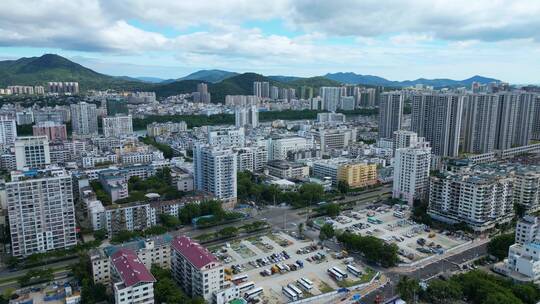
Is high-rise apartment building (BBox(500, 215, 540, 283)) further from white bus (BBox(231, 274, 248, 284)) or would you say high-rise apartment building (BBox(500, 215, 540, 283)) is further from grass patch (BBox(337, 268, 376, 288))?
white bus (BBox(231, 274, 248, 284))

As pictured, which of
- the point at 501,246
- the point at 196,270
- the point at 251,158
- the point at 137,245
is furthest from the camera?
the point at 251,158

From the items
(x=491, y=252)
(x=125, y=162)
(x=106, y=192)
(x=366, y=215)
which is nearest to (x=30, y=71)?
(x=125, y=162)

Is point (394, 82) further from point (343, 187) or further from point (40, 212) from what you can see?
point (40, 212)

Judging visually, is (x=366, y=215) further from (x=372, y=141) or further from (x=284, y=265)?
(x=372, y=141)

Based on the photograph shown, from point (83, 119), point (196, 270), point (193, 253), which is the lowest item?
point (196, 270)

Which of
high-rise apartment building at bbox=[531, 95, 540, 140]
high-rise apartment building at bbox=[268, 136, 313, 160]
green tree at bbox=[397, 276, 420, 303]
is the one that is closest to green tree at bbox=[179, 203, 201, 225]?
green tree at bbox=[397, 276, 420, 303]

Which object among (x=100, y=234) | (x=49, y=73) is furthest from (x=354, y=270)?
(x=49, y=73)
